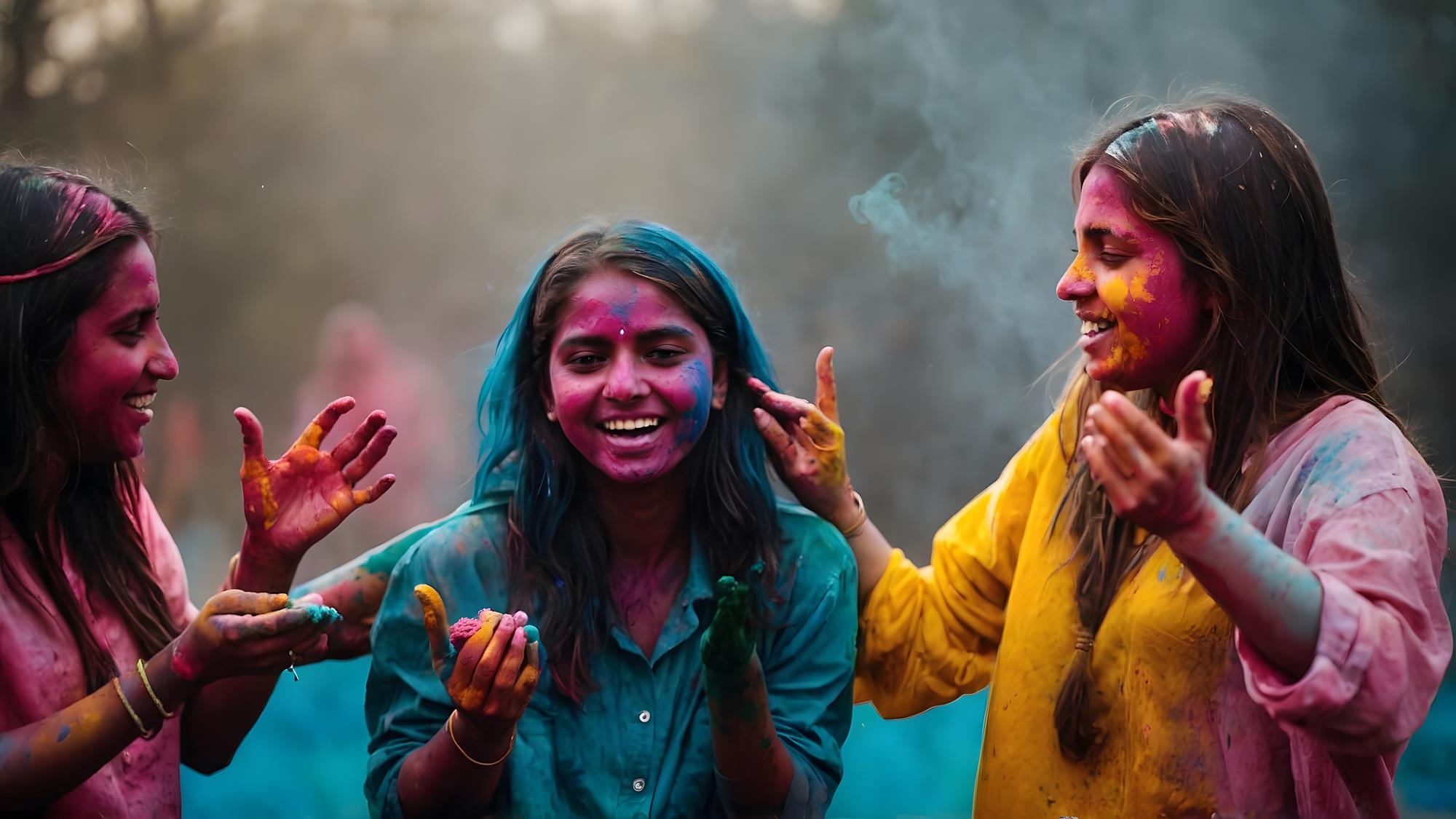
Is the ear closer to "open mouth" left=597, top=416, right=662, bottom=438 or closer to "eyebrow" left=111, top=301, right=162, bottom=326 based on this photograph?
"open mouth" left=597, top=416, right=662, bottom=438

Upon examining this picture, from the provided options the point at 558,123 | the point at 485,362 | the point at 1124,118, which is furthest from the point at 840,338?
the point at 1124,118

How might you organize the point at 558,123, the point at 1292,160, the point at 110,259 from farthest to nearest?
the point at 558,123 < the point at 110,259 < the point at 1292,160

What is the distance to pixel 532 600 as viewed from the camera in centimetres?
263

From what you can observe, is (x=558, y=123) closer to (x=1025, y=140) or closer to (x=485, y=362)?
(x=1025, y=140)

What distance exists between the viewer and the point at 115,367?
100 inches

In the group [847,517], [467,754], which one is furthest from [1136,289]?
[467,754]

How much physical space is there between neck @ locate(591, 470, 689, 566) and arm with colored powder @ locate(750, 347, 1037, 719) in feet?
0.86

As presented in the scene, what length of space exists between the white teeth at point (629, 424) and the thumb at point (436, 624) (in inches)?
21.5

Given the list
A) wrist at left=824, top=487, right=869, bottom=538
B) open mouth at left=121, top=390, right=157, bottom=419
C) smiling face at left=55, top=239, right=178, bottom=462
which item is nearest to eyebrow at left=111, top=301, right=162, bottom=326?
smiling face at left=55, top=239, right=178, bottom=462

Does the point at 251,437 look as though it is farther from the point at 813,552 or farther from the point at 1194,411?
the point at 1194,411

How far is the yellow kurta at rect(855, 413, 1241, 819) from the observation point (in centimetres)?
229

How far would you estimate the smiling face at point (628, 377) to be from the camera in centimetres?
260

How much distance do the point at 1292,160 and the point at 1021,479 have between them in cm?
85

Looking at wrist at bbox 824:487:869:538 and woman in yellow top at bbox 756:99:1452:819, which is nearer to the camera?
woman in yellow top at bbox 756:99:1452:819
